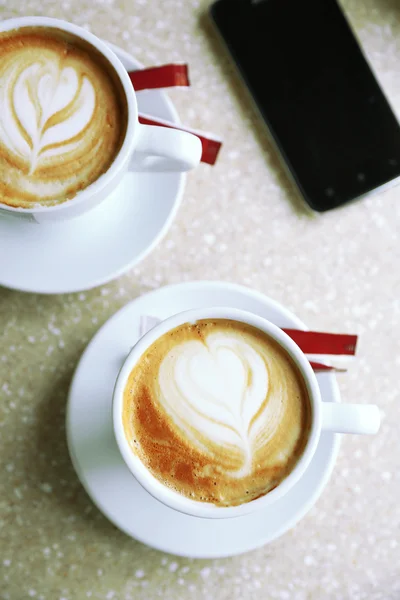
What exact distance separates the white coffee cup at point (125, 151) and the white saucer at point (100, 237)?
0.25ft

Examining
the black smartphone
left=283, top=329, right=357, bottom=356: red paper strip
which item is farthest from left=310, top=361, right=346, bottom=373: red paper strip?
the black smartphone

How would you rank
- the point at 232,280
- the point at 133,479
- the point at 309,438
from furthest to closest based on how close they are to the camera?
the point at 232,280 < the point at 133,479 < the point at 309,438

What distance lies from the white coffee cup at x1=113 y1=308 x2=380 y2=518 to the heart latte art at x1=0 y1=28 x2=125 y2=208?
0.63 ft

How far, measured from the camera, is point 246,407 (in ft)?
2.21

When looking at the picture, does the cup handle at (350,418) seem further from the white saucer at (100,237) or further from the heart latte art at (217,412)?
the white saucer at (100,237)

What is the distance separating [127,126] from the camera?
27.9 inches

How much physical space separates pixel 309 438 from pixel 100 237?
1.18ft

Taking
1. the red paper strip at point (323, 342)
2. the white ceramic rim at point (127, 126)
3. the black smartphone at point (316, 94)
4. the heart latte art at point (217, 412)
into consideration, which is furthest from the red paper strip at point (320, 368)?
the white ceramic rim at point (127, 126)

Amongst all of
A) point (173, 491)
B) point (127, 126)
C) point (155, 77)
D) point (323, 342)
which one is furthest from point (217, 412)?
point (155, 77)

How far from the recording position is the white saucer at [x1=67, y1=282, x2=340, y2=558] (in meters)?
0.76

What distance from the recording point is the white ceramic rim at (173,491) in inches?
24.8

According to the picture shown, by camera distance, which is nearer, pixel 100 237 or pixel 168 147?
pixel 168 147

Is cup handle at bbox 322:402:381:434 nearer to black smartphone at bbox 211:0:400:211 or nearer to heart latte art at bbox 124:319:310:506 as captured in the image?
heart latte art at bbox 124:319:310:506

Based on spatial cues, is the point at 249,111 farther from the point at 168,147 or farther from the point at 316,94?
the point at 168,147
